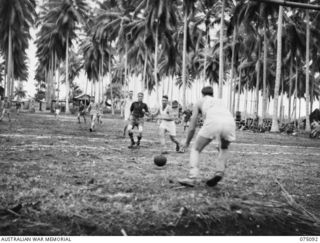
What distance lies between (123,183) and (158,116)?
530 cm

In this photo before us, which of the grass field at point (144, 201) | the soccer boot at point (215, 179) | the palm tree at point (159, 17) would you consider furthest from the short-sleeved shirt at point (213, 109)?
Result: the palm tree at point (159, 17)

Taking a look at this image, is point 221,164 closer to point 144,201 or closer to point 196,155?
point 196,155

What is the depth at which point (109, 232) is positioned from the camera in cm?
362

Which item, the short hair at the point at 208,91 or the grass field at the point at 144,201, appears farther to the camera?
the short hair at the point at 208,91

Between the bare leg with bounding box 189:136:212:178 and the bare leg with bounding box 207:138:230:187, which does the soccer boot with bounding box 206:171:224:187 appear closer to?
the bare leg with bounding box 207:138:230:187

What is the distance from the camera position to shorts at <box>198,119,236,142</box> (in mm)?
5566

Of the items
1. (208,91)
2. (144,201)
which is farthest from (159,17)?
(144,201)

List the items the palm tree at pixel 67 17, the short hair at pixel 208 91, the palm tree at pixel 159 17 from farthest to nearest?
1. the palm tree at pixel 67 17
2. the palm tree at pixel 159 17
3. the short hair at pixel 208 91

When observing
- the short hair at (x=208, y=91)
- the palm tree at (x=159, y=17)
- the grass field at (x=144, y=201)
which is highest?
the palm tree at (x=159, y=17)

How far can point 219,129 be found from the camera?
18.2 feet

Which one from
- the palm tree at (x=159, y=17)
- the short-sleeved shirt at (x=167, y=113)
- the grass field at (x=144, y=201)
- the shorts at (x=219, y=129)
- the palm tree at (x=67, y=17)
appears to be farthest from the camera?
the palm tree at (x=67, y=17)

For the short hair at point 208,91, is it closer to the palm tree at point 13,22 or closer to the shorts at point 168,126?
the shorts at point 168,126

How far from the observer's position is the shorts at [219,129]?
5566 mm

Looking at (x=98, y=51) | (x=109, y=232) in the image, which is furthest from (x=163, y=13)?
(x=109, y=232)
